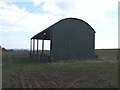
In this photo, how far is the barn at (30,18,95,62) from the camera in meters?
21.6

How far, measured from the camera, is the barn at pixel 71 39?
2161 centimetres

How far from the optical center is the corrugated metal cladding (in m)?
21.7

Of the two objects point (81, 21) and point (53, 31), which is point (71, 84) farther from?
point (81, 21)

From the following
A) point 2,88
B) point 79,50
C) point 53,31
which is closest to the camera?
point 2,88

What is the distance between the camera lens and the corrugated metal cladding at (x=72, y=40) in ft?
71.2

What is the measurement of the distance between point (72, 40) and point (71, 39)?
0.50 ft

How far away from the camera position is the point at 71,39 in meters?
22.7

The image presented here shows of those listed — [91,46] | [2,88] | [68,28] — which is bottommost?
[2,88]

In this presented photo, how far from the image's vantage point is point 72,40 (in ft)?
74.7

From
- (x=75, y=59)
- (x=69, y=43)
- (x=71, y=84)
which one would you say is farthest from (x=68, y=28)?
(x=71, y=84)

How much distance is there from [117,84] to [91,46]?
49.4 ft

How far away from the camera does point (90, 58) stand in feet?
78.9

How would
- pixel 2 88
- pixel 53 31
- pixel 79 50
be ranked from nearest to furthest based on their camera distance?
1. pixel 2 88
2. pixel 53 31
3. pixel 79 50

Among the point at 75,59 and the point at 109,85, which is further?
the point at 75,59
